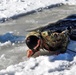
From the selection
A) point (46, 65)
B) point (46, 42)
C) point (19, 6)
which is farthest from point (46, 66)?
point (19, 6)

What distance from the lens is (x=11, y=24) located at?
916 centimetres

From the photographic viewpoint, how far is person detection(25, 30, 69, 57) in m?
6.49

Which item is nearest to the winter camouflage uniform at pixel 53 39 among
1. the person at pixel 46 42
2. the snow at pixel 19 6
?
the person at pixel 46 42

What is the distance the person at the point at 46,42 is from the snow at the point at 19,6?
129 inches

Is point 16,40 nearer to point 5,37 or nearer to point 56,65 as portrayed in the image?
point 5,37

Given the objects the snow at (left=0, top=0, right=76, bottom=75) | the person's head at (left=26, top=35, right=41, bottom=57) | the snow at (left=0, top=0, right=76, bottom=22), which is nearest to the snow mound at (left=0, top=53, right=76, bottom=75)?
the snow at (left=0, top=0, right=76, bottom=75)

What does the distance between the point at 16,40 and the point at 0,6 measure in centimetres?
397

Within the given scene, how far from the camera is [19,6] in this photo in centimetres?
1133

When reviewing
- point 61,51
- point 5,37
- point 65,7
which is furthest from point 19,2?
point 61,51

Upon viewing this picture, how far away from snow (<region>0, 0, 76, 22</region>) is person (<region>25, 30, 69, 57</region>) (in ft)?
10.7

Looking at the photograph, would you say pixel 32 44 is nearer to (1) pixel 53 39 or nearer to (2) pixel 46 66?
(1) pixel 53 39

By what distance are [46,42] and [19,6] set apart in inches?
198

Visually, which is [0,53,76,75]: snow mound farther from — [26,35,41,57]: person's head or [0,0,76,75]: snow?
[26,35,41,57]: person's head

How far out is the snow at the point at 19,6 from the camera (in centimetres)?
1012
